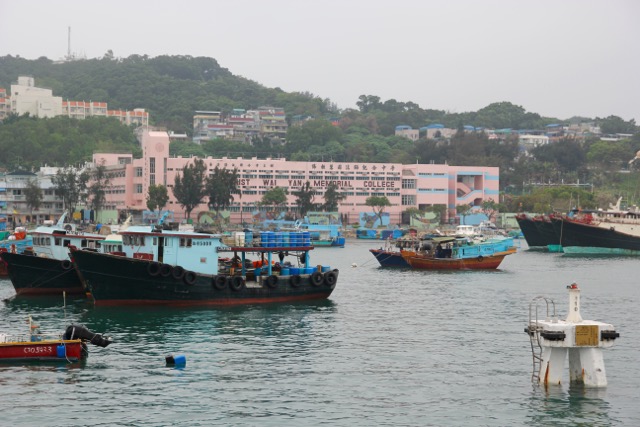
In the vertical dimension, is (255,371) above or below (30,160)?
below

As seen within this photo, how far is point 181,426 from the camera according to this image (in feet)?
94.4

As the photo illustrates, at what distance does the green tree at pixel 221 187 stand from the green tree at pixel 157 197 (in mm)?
6891

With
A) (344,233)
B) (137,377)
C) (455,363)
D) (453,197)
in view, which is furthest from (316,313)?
(453,197)

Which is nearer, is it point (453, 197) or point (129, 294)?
point (129, 294)

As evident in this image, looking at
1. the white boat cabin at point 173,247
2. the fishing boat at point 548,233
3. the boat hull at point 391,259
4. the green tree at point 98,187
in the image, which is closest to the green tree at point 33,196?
the green tree at point 98,187

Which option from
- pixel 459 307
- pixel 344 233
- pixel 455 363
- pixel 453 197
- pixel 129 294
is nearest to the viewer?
pixel 455 363

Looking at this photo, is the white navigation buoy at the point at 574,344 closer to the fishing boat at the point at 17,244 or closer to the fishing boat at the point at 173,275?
the fishing boat at the point at 173,275

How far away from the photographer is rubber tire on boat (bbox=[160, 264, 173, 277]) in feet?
165

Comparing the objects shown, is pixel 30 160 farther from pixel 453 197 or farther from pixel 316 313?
pixel 316 313

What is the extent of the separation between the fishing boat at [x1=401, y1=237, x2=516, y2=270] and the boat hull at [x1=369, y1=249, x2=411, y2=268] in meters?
1.42

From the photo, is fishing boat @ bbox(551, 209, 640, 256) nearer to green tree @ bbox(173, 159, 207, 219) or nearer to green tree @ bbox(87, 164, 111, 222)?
green tree @ bbox(173, 159, 207, 219)

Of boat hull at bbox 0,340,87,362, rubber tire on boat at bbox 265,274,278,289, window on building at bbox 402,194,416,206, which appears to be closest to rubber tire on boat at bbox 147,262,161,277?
rubber tire on boat at bbox 265,274,278,289

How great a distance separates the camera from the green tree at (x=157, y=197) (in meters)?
148

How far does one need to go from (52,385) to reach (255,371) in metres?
7.49
